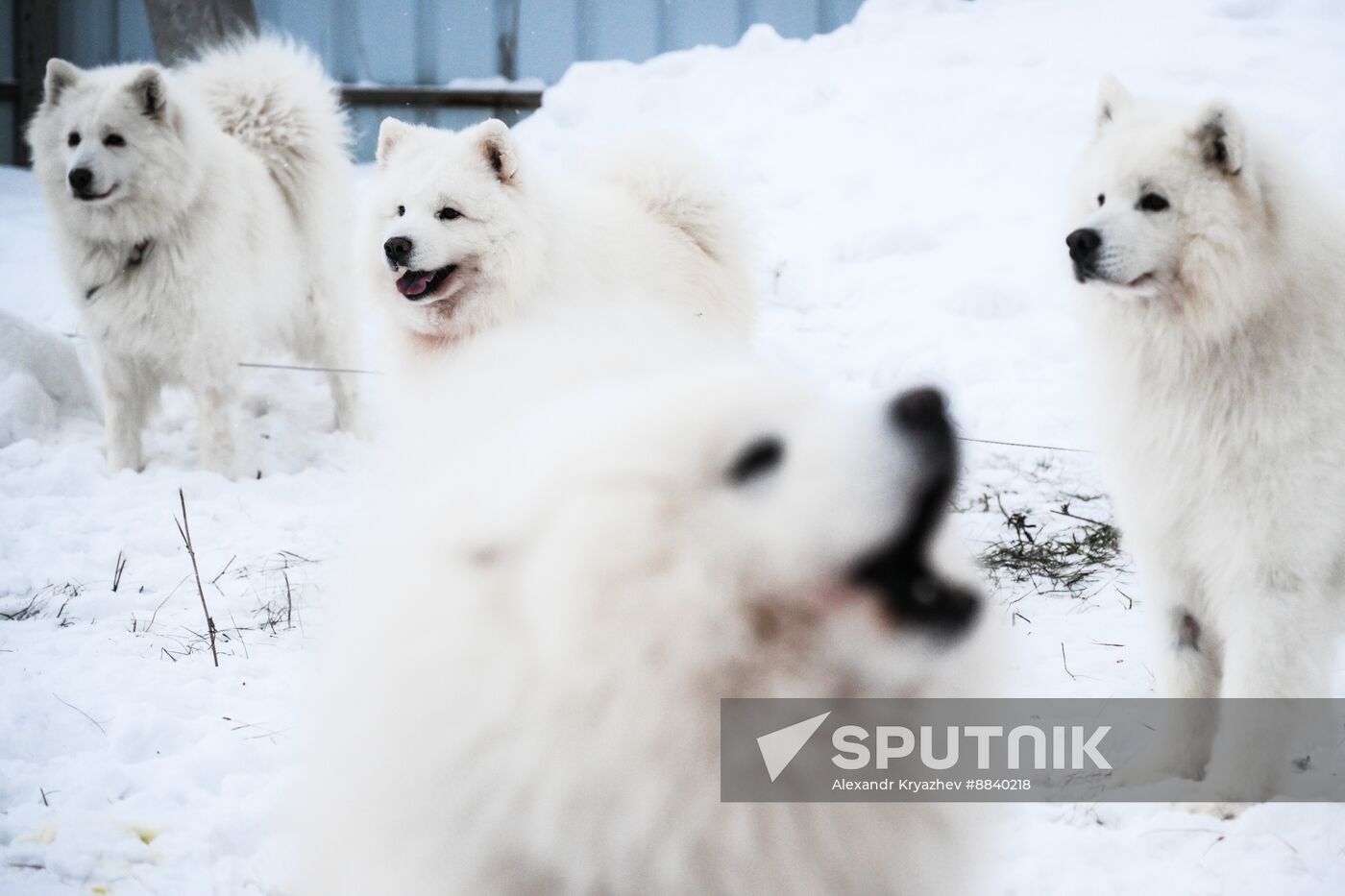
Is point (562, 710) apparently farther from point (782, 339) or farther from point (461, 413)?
point (782, 339)

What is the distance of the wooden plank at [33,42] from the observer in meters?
8.20

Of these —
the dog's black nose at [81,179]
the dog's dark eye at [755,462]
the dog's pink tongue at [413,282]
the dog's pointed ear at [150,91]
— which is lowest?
the dog's dark eye at [755,462]

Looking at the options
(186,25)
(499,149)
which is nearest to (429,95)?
(186,25)

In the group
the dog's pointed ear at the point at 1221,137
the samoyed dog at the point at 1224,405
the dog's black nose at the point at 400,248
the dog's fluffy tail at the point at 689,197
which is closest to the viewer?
the samoyed dog at the point at 1224,405

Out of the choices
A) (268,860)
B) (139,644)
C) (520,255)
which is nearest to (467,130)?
(520,255)

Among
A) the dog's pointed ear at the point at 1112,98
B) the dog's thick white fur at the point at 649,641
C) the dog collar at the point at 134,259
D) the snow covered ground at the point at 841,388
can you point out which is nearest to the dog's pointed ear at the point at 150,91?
the dog collar at the point at 134,259

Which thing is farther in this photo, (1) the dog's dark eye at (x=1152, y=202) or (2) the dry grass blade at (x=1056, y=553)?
(2) the dry grass blade at (x=1056, y=553)

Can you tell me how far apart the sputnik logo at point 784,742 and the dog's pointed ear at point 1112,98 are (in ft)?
7.77

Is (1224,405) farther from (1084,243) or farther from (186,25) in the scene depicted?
(186,25)

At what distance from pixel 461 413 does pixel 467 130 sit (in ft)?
10.6

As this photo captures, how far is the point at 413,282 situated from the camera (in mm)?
3967

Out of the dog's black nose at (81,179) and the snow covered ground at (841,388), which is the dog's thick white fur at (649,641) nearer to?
the snow covered ground at (841,388)

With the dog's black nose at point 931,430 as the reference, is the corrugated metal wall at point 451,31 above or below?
above

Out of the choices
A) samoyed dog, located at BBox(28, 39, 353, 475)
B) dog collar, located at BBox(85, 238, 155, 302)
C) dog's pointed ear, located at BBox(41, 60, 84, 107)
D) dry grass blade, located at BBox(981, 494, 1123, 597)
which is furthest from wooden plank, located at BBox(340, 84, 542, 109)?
dry grass blade, located at BBox(981, 494, 1123, 597)
